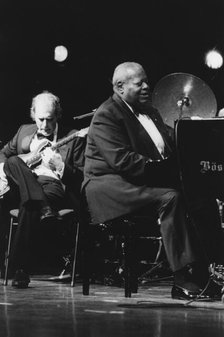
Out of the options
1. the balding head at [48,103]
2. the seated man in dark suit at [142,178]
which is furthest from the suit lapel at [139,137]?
the balding head at [48,103]

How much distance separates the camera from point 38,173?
18.1 ft

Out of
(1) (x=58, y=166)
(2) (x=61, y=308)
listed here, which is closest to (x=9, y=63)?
(1) (x=58, y=166)

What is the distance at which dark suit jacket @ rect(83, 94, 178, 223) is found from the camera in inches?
164

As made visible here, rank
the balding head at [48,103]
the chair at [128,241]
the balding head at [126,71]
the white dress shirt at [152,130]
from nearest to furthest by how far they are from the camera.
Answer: the chair at [128,241]
the white dress shirt at [152,130]
the balding head at [126,71]
the balding head at [48,103]

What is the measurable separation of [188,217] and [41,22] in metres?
3.78

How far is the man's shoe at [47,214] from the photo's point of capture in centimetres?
513

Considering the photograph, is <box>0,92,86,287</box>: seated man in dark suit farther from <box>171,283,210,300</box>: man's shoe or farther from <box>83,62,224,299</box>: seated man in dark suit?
<box>171,283,210,300</box>: man's shoe

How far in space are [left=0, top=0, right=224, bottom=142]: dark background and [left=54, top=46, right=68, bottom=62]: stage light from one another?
68 mm

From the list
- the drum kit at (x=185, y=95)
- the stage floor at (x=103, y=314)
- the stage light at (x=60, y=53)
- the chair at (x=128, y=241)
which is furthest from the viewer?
the stage light at (x=60, y=53)

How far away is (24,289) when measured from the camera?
4.96 m

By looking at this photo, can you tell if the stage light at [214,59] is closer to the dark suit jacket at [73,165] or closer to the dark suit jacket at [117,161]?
the dark suit jacket at [73,165]

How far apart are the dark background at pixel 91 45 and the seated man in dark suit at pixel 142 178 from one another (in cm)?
282

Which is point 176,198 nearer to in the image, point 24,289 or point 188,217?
point 188,217

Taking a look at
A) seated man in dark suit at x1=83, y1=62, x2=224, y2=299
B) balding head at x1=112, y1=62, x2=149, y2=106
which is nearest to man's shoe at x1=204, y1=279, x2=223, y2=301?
seated man in dark suit at x1=83, y1=62, x2=224, y2=299
